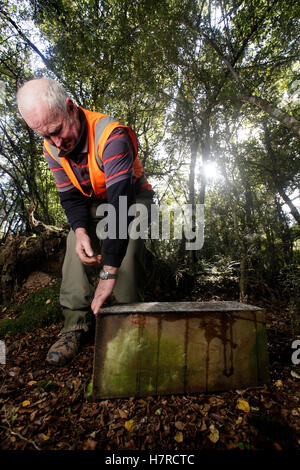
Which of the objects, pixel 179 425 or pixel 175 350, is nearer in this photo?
pixel 179 425

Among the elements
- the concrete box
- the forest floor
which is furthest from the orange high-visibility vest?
the forest floor

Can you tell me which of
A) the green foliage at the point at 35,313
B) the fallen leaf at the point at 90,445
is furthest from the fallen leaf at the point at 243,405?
the green foliage at the point at 35,313

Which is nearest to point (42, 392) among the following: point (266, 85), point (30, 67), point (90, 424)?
point (90, 424)

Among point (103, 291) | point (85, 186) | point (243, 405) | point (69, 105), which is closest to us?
point (243, 405)

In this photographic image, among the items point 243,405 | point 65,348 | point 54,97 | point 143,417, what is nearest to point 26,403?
point 65,348

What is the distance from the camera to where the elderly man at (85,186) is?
62.6 inches

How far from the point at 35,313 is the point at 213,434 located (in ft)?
8.28

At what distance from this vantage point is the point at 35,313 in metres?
2.85

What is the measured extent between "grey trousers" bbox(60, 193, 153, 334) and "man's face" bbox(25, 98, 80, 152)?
909 millimetres

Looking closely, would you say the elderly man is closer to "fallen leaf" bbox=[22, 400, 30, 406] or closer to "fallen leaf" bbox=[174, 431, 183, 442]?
"fallen leaf" bbox=[22, 400, 30, 406]

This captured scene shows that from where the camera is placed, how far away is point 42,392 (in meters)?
1.49

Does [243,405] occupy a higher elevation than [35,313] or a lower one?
lower

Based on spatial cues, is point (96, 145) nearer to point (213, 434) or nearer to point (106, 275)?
point (106, 275)
